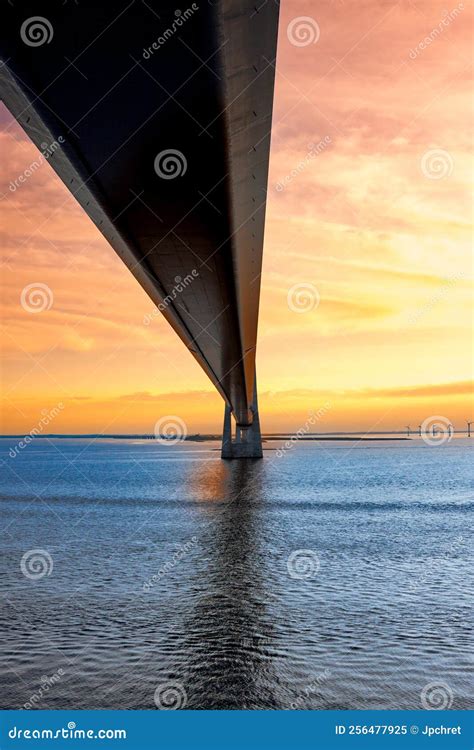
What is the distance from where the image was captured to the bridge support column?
91.1 metres

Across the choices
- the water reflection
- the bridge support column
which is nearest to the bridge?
the water reflection

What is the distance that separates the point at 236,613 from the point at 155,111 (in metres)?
9.96

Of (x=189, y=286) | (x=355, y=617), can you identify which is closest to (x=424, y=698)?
(x=355, y=617)

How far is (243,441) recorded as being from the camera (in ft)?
317

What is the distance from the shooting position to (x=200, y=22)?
7.09 m

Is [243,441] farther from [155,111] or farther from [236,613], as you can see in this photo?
[155,111]

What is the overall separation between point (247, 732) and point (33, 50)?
8253mm

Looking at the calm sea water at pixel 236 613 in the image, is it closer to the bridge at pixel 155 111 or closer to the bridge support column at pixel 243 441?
the bridge at pixel 155 111

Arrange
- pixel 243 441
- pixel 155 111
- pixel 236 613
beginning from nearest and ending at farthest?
pixel 155 111 < pixel 236 613 < pixel 243 441

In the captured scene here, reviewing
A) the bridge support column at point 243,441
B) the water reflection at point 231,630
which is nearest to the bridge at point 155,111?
the water reflection at point 231,630

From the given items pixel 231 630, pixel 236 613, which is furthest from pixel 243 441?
pixel 231 630

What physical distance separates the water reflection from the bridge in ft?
24.6

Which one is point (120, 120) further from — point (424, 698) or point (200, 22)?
point (424, 698)

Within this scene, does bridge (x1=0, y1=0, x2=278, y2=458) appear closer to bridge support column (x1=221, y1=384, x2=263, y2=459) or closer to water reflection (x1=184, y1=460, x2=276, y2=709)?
water reflection (x1=184, y1=460, x2=276, y2=709)
